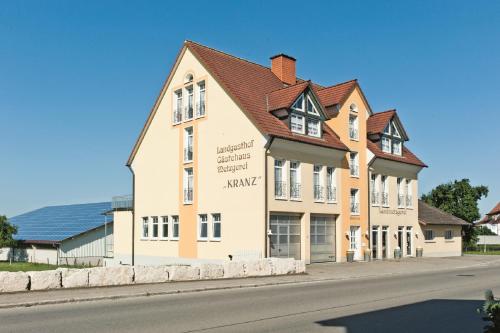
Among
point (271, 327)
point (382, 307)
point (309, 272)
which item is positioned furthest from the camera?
point (309, 272)

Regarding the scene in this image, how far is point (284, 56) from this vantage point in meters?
37.3

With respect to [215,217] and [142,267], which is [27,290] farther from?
Result: [215,217]

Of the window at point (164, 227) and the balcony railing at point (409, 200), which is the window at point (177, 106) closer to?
the window at point (164, 227)

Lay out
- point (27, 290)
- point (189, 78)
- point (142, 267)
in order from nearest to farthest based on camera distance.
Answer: point (27, 290), point (142, 267), point (189, 78)

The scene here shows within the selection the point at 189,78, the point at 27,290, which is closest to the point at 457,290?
the point at 27,290

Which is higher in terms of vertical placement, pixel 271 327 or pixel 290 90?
pixel 290 90

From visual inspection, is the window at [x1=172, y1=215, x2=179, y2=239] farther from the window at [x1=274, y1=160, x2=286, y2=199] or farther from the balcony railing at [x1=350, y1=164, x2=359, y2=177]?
the balcony railing at [x1=350, y1=164, x2=359, y2=177]

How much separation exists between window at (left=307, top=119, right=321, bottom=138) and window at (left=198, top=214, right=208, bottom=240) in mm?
8041

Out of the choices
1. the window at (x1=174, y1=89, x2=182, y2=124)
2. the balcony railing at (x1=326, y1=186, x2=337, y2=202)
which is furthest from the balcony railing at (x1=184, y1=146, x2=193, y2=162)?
the balcony railing at (x1=326, y1=186, x2=337, y2=202)

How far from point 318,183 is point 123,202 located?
16033 mm

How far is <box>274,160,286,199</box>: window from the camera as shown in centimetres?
2966

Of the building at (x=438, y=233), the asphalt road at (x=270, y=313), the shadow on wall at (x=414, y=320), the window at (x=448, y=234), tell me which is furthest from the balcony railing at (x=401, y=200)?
the shadow on wall at (x=414, y=320)

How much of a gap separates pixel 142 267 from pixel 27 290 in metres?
3.91

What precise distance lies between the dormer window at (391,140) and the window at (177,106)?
14.4 metres
